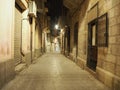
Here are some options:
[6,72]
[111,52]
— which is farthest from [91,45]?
[6,72]

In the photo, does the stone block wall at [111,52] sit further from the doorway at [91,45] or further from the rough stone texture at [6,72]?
the rough stone texture at [6,72]

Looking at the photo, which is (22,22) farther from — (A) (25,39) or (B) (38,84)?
(B) (38,84)

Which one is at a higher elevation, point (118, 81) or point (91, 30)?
point (91, 30)

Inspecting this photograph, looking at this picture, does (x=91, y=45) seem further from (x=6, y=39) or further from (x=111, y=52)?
(x=6, y=39)

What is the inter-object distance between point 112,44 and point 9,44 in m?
3.16

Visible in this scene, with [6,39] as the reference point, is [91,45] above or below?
below

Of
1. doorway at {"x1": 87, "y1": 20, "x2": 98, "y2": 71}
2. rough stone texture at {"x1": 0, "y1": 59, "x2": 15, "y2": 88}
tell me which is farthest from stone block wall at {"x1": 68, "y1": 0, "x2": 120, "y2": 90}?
rough stone texture at {"x1": 0, "y1": 59, "x2": 15, "y2": 88}

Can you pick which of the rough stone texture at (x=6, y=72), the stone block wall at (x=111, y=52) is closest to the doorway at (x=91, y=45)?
the stone block wall at (x=111, y=52)

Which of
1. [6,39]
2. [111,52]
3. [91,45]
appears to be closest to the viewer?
[111,52]

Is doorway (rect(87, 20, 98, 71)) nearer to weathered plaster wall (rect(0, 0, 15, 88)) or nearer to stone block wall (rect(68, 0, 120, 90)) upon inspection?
stone block wall (rect(68, 0, 120, 90))

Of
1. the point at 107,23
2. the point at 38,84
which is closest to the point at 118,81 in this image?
the point at 107,23

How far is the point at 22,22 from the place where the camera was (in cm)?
1084

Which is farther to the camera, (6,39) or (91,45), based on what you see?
(91,45)

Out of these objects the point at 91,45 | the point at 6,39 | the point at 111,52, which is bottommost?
A: the point at 111,52
